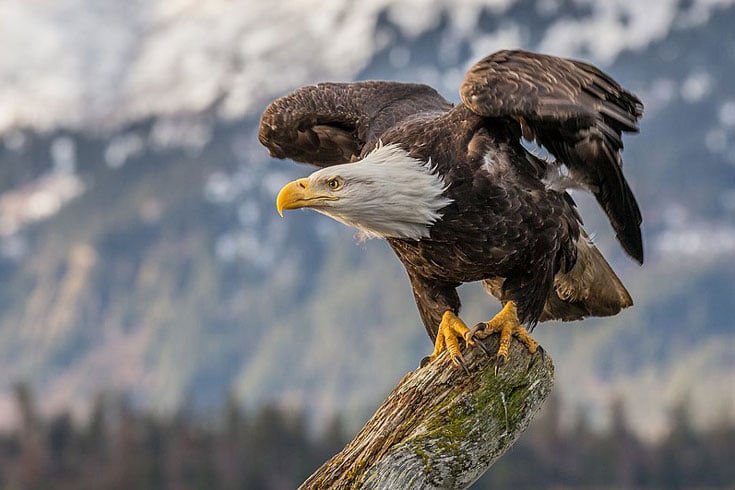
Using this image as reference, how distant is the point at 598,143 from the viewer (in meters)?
8.48

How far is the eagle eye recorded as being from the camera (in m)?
8.20

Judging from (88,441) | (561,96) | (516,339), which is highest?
(88,441)

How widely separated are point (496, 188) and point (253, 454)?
54755 mm

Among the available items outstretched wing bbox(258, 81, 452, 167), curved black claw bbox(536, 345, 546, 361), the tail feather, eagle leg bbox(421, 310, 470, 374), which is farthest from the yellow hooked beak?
the tail feather

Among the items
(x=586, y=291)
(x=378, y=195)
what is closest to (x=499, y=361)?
(x=378, y=195)

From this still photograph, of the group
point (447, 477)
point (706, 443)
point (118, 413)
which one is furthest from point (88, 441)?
point (447, 477)

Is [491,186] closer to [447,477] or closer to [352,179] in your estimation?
[352,179]

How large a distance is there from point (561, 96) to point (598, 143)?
1.58 feet

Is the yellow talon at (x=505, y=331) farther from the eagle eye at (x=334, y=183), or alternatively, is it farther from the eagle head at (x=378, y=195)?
the eagle eye at (x=334, y=183)

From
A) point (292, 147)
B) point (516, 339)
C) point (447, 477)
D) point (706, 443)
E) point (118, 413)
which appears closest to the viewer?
point (447, 477)

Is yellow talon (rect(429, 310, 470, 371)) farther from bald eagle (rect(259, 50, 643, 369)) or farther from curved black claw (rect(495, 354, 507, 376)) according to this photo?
curved black claw (rect(495, 354, 507, 376))

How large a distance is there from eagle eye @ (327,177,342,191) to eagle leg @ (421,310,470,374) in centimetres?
138

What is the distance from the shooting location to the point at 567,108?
8.19 metres

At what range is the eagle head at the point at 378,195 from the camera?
26.8ft
